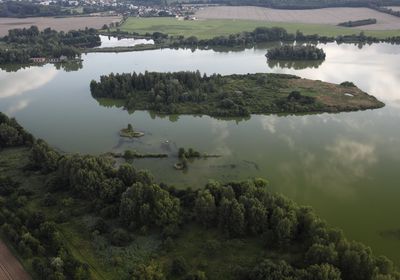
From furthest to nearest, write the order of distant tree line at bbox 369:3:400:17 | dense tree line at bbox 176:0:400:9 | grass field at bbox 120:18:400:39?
dense tree line at bbox 176:0:400:9
distant tree line at bbox 369:3:400:17
grass field at bbox 120:18:400:39

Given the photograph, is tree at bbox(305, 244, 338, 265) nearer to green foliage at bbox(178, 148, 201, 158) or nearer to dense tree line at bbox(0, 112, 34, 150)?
green foliage at bbox(178, 148, 201, 158)

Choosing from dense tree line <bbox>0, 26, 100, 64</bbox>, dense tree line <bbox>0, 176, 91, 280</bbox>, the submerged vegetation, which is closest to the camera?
the submerged vegetation

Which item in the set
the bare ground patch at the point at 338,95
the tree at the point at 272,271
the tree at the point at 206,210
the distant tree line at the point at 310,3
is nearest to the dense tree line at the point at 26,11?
the distant tree line at the point at 310,3

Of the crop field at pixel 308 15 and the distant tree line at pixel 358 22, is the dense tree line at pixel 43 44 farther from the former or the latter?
the distant tree line at pixel 358 22

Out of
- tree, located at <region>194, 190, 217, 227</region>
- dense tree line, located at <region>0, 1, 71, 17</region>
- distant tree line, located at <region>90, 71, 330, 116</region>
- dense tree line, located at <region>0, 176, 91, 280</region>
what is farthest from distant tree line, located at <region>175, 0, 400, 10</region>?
dense tree line, located at <region>0, 176, 91, 280</region>

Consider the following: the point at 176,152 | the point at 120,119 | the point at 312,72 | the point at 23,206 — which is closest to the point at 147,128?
the point at 120,119

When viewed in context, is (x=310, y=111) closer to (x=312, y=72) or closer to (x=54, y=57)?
(x=312, y=72)
